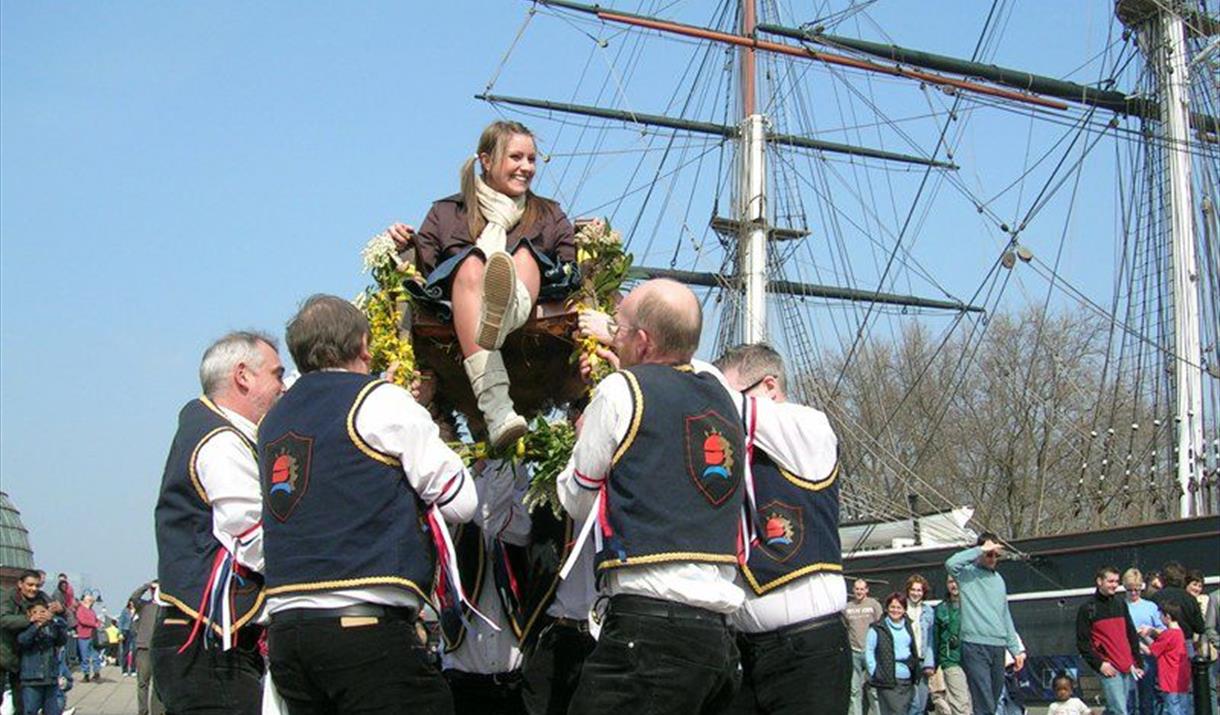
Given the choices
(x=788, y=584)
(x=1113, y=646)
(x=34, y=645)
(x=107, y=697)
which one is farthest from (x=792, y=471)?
(x=107, y=697)

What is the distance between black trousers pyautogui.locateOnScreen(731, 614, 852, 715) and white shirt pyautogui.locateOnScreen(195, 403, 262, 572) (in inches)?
71.7

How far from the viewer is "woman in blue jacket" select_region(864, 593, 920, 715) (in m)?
14.2

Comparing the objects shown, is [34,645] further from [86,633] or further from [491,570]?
[86,633]

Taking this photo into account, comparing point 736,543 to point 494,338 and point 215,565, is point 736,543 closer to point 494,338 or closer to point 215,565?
point 494,338

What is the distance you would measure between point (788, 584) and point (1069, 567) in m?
19.0

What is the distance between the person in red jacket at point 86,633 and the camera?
949 inches

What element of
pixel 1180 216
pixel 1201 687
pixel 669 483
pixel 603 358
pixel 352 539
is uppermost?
pixel 1180 216

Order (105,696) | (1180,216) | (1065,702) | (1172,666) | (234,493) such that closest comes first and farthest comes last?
(234,493) → (1172,666) → (1065,702) → (105,696) → (1180,216)

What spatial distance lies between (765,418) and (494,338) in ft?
3.63

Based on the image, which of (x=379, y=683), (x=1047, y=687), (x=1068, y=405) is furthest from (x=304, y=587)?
(x=1068, y=405)

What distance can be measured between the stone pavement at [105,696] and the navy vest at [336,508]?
15.7 m

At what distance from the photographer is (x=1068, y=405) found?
43562 millimetres

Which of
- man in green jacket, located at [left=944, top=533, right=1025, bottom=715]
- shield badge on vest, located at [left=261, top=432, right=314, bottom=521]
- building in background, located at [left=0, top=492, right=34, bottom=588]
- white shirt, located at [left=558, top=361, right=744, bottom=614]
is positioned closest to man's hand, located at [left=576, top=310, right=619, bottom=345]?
white shirt, located at [left=558, top=361, right=744, bottom=614]

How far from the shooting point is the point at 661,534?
15.5 feet
